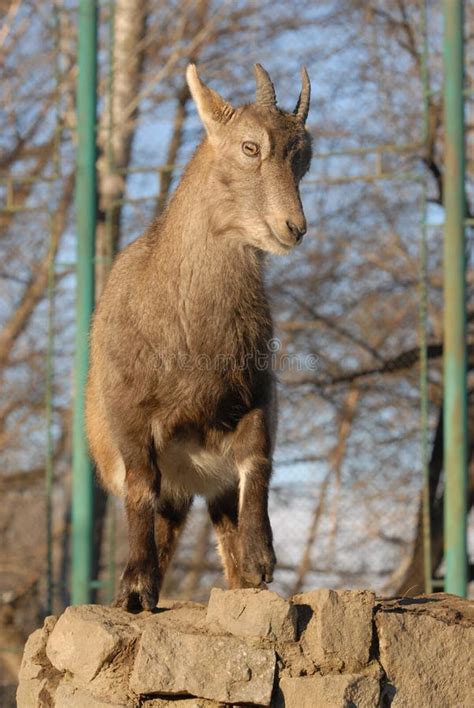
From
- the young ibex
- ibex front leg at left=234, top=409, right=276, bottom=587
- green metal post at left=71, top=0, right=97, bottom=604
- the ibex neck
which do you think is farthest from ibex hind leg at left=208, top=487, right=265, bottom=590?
green metal post at left=71, top=0, right=97, bottom=604

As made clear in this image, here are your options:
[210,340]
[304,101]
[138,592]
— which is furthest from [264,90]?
[138,592]

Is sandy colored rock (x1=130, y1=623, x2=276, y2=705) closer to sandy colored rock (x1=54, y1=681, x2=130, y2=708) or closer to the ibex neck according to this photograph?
sandy colored rock (x1=54, y1=681, x2=130, y2=708)

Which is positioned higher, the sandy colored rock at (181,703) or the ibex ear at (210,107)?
the ibex ear at (210,107)

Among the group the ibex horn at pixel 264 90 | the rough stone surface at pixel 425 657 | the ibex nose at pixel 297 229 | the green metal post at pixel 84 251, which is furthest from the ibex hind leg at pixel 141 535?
the green metal post at pixel 84 251

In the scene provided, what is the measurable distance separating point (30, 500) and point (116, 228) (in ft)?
9.27

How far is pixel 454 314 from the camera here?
24.1 ft

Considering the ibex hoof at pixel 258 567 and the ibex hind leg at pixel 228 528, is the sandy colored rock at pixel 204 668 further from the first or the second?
→ the ibex hind leg at pixel 228 528

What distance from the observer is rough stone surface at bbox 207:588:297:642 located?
4281 millimetres

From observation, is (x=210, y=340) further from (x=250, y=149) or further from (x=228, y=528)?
(x=228, y=528)

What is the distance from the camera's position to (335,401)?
8984mm

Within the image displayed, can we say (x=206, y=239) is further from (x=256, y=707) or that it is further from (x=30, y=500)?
(x=30, y=500)

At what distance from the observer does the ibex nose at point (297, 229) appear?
15.5ft

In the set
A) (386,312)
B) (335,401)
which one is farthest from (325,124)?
(335,401)

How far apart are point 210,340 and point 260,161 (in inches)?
28.7
